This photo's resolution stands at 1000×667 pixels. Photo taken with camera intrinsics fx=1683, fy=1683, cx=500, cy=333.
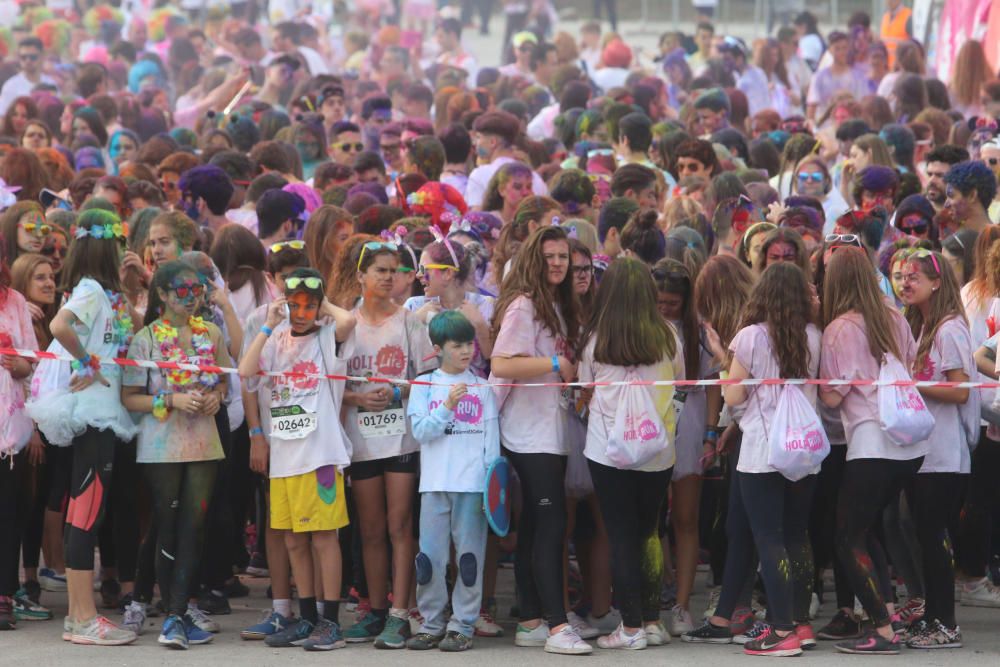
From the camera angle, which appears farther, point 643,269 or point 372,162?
point 372,162

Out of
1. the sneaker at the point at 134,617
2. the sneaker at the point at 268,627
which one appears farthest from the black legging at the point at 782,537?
the sneaker at the point at 134,617

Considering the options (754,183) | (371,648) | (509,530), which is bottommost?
(371,648)

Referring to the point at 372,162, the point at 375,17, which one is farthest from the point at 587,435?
the point at 375,17

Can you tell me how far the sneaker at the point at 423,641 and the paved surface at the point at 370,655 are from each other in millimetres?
63

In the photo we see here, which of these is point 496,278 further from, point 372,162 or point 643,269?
point 372,162

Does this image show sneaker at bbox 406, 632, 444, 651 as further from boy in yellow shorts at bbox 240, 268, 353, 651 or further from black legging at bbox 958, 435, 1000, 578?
black legging at bbox 958, 435, 1000, 578

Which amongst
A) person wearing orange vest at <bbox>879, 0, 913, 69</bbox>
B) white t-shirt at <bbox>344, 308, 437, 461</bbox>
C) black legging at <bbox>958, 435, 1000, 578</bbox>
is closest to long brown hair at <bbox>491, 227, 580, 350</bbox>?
white t-shirt at <bbox>344, 308, 437, 461</bbox>

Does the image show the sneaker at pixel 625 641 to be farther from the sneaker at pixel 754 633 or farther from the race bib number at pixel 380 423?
the race bib number at pixel 380 423

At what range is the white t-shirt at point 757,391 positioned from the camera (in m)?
7.42

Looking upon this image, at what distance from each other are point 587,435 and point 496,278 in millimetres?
1561

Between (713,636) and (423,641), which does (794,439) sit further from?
(423,641)

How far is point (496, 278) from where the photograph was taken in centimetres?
900

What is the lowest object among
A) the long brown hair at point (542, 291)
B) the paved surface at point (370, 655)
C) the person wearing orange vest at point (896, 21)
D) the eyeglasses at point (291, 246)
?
the paved surface at point (370, 655)

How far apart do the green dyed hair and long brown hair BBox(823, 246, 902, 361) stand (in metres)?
1.64
